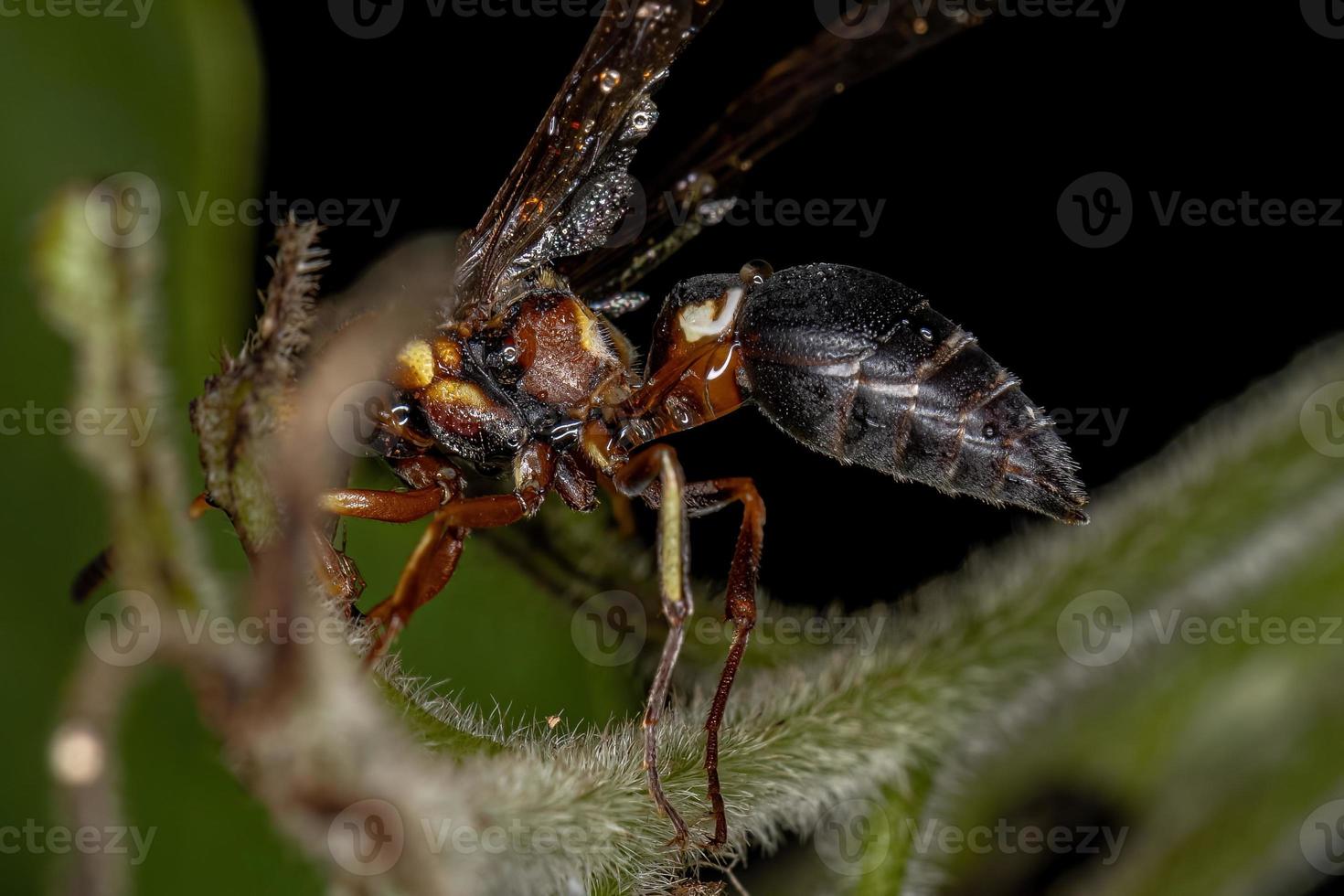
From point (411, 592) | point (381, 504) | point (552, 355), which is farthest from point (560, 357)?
point (411, 592)

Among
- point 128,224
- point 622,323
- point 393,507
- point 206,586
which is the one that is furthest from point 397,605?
point 622,323

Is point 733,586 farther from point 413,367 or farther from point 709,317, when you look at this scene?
point 413,367

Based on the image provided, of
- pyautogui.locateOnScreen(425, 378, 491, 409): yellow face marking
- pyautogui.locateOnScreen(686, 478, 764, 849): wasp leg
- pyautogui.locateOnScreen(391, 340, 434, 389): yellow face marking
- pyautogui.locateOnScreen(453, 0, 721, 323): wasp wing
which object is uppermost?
pyautogui.locateOnScreen(453, 0, 721, 323): wasp wing

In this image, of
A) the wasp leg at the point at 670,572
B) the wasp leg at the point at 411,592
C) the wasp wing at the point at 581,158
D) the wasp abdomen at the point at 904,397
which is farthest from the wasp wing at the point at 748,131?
the wasp leg at the point at 411,592

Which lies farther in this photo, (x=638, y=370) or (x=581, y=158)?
(x=638, y=370)

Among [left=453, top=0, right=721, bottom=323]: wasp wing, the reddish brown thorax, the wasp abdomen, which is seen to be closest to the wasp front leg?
the reddish brown thorax

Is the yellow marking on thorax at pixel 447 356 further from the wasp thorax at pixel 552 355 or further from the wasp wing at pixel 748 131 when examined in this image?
the wasp wing at pixel 748 131

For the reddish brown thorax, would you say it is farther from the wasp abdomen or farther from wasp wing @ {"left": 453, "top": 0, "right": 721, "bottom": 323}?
the wasp abdomen
